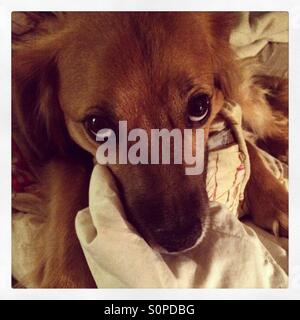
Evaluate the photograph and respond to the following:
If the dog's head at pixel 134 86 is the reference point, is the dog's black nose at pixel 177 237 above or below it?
below

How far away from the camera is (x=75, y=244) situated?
889 mm

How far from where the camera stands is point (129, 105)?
864mm

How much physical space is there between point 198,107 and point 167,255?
27 cm

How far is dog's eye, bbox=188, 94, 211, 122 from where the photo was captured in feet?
2.86

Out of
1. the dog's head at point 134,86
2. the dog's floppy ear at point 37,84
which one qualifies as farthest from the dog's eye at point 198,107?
the dog's floppy ear at point 37,84

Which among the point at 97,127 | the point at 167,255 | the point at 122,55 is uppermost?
the point at 122,55

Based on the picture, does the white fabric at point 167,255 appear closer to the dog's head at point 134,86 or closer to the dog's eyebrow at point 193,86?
the dog's head at point 134,86

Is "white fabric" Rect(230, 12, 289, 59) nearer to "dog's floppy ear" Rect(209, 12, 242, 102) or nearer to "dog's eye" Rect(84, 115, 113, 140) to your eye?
"dog's floppy ear" Rect(209, 12, 242, 102)

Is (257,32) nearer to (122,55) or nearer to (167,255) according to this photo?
(122,55)

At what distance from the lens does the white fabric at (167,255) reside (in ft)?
2.83

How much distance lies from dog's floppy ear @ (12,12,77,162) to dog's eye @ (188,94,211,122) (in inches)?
8.9

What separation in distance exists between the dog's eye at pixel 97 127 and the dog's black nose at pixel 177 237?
194 mm
